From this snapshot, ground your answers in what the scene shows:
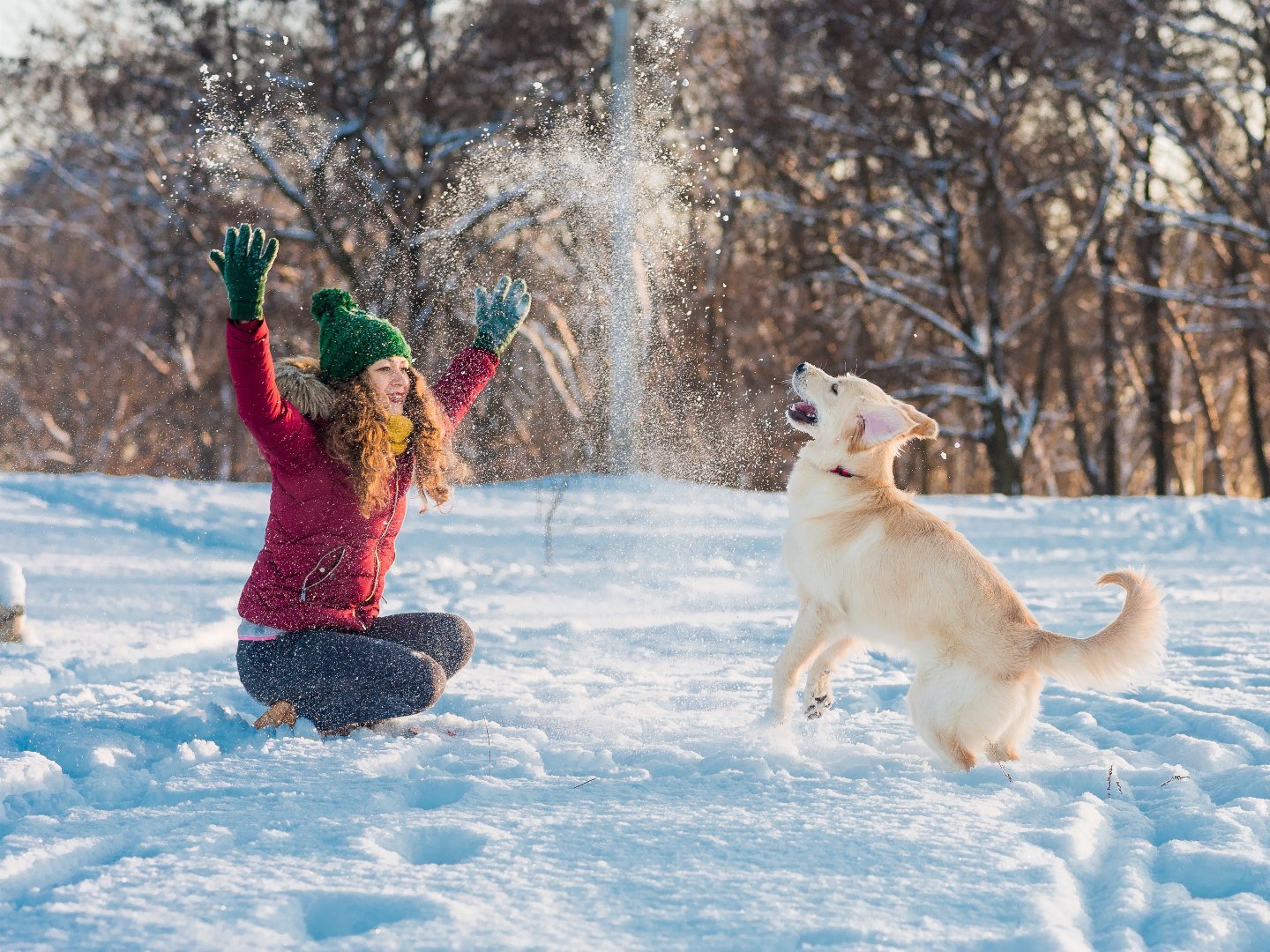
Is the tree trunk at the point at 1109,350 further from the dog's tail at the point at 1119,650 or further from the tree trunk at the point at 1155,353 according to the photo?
the dog's tail at the point at 1119,650

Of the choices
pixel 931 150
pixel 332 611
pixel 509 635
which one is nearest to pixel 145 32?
pixel 931 150

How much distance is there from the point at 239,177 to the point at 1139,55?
13379 millimetres

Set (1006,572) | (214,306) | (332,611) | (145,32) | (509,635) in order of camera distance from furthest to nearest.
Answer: (214,306)
(145,32)
(1006,572)
(509,635)
(332,611)

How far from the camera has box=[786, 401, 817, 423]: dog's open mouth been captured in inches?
153

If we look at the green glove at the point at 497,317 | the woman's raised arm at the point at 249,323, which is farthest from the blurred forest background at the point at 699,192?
the woman's raised arm at the point at 249,323

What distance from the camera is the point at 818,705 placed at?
376 cm

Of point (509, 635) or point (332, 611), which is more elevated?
point (332, 611)

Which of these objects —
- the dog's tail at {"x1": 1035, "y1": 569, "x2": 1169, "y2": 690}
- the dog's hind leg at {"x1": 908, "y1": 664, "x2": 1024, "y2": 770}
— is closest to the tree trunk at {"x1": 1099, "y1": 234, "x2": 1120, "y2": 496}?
the dog's tail at {"x1": 1035, "y1": 569, "x2": 1169, "y2": 690}

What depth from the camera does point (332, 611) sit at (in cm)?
356

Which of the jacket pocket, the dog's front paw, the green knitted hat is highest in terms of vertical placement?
the green knitted hat

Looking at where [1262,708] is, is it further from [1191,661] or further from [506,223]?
[506,223]

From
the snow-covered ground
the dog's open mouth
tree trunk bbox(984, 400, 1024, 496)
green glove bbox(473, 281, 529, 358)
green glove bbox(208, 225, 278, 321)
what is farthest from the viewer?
tree trunk bbox(984, 400, 1024, 496)

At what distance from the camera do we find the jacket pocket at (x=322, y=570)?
3494 mm

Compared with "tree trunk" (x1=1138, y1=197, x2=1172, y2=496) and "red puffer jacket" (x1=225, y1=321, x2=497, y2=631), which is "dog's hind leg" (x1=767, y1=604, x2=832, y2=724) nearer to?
"red puffer jacket" (x1=225, y1=321, x2=497, y2=631)
